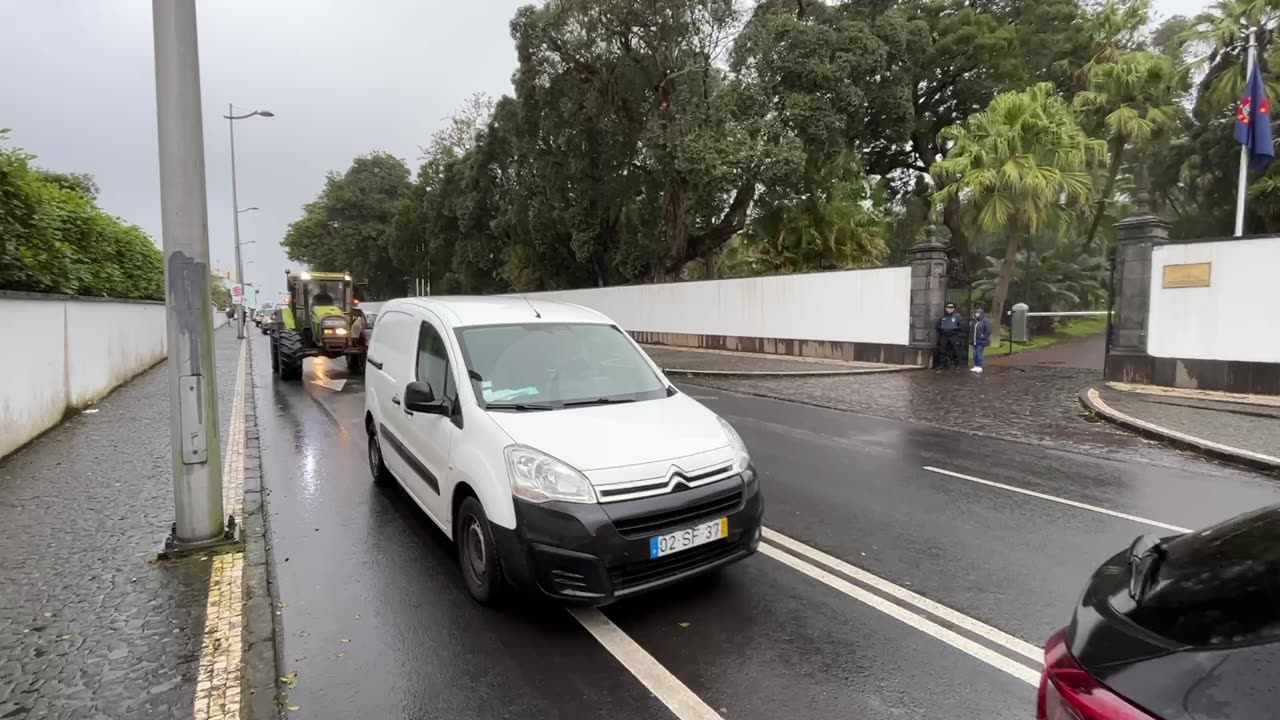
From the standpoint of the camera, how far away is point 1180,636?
4.90ft

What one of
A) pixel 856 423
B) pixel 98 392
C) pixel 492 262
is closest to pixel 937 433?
pixel 856 423

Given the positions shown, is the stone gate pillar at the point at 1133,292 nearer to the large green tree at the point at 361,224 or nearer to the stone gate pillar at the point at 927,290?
the stone gate pillar at the point at 927,290

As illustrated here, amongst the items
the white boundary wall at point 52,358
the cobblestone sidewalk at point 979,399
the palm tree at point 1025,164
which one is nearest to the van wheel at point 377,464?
the white boundary wall at point 52,358

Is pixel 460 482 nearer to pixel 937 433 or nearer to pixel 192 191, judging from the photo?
pixel 192 191

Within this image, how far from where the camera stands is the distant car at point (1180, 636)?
1306 millimetres

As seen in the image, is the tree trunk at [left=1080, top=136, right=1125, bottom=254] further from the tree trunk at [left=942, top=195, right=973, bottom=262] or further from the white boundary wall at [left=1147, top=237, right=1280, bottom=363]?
the white boundary wall at [left=1147, top=237, right=1280, bottom=363]

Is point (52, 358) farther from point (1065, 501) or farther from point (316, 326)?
point (1065, 501)

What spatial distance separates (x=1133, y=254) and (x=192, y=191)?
1455 cm

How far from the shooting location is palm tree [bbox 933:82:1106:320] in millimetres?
18062

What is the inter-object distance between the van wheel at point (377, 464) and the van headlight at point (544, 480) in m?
Answer: 3.28

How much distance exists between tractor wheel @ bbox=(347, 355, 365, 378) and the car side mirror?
13.2m

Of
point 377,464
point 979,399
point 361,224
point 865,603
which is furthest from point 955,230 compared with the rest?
point 361,224

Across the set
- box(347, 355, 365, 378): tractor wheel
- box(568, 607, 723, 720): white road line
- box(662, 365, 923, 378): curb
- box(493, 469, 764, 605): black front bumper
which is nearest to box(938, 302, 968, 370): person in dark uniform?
box(662, 365, 923, 378): curb

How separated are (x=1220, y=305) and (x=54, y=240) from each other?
706 inches
